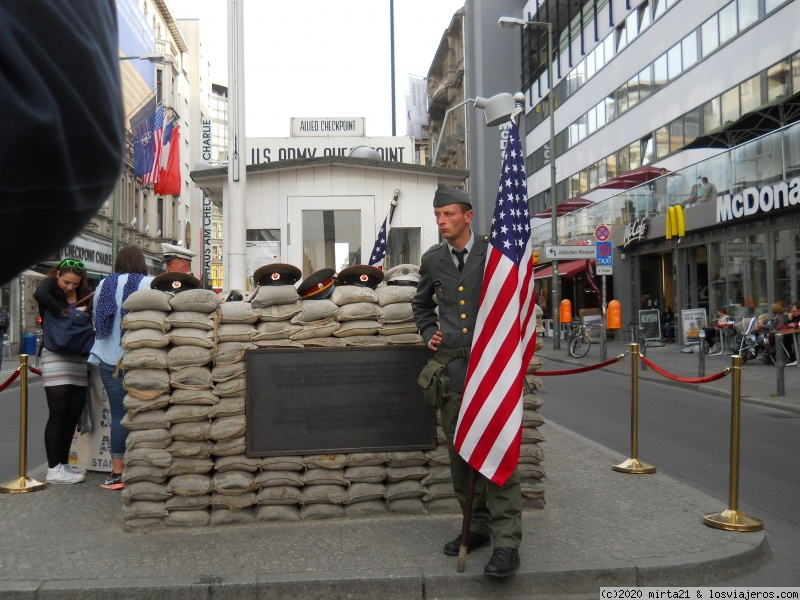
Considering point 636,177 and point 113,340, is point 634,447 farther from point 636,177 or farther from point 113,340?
point 636,177

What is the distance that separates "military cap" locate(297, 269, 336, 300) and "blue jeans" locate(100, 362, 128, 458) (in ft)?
5.66

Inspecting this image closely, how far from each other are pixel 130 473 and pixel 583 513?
3.04 m

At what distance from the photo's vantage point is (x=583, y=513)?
537 centimetres

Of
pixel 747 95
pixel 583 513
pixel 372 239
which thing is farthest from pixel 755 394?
pixel 747 95

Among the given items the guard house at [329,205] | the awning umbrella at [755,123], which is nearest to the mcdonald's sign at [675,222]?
the awning umbrella at [755,123]

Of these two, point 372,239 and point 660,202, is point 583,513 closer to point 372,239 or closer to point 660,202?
point 372,239

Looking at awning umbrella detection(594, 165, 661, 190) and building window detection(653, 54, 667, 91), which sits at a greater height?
building window detection(653, 54, 667, 91)

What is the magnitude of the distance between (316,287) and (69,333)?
2.19 m

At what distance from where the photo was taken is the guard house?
973cm

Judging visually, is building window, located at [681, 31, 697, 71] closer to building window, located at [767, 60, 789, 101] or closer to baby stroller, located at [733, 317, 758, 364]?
building window, located at [767, 60, 789, 101]

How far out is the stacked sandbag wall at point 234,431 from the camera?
508 centimetres

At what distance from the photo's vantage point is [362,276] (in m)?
5.88

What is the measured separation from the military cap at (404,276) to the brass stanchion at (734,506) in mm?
2411

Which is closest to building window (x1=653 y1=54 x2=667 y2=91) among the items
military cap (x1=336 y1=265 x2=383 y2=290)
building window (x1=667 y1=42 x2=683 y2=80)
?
building window (x1=667 y1=42 x2=683 y2=80)
